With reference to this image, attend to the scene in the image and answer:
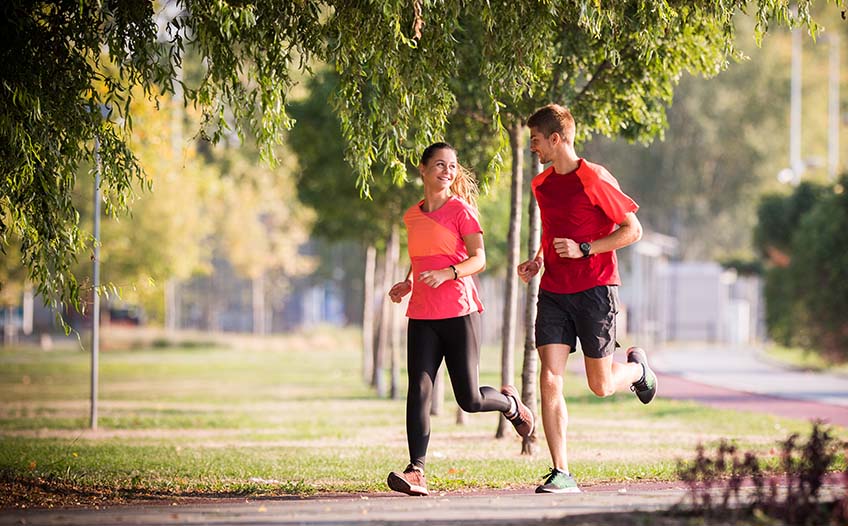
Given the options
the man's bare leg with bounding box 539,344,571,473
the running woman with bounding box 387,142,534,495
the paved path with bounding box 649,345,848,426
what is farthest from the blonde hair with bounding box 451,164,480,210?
the paved path with bounding box 649,345,848,426

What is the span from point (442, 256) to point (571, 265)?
0.84m

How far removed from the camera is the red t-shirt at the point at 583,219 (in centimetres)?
843

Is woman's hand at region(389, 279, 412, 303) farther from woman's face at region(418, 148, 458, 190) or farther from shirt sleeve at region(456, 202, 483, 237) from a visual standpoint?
woman's face at region(418, 148, 458, 190)

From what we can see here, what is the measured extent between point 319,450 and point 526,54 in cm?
571

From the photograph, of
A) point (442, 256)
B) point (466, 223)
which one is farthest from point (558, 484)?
point (466, 223)

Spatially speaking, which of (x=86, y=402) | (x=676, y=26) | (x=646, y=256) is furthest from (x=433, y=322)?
(x=646, y=256)

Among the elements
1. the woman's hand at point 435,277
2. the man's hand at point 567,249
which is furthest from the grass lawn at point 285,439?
the woman's hand at point 435,277

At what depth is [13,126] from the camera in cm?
922

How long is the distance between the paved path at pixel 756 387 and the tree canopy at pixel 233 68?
7201 millimetres

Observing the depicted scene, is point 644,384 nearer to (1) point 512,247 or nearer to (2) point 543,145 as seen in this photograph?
(2) point 543,145

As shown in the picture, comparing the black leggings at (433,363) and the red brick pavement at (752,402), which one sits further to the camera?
the red brick pavement at (752,402)

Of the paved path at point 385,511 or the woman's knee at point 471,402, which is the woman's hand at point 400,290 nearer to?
the woman's knee at point 471,402

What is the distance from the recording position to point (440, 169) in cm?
896

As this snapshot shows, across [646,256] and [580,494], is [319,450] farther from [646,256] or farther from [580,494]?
[646,256]
